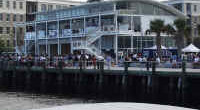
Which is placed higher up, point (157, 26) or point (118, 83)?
point (157, 26)

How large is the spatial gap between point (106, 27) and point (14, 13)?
4460 cm

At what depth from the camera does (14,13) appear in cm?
9475

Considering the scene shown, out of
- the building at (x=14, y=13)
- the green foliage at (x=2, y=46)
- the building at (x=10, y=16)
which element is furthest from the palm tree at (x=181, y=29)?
the building at (x=10, y=16)

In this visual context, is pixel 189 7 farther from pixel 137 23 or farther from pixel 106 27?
pixel 106 27

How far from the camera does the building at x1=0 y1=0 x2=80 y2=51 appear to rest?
296ft

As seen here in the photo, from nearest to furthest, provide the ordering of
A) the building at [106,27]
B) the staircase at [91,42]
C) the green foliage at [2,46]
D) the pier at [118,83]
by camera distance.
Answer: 1. the pier at [118,83]
2. the staircase at [91,42]
3. the building at [106,27]
4. the green foliage at [2,46]

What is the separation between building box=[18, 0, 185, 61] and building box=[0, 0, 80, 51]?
26.3 meters

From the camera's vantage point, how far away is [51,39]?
62.2 metres

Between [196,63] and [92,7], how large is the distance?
28474 mm

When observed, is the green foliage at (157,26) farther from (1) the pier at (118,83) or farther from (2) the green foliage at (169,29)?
(1) the pier at (118,83)

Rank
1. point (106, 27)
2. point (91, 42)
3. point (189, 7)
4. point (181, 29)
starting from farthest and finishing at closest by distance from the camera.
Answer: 1. point (189, 7)
2. point (91, 42)
3. point (106, 27)
4. point (181, 29)

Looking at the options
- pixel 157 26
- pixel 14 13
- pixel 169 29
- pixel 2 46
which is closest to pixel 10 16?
pixel 14 13

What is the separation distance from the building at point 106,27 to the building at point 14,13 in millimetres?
26285

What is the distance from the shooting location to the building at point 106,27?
54.2m
